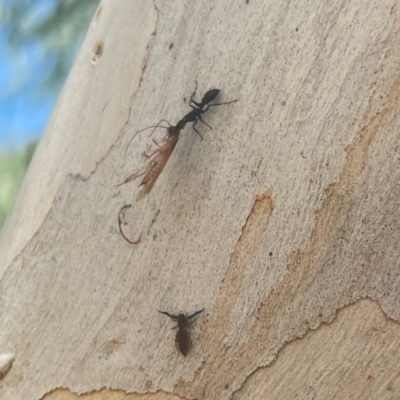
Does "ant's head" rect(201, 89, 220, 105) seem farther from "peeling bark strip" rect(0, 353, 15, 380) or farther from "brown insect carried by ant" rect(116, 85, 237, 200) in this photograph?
"peeling bark strip" rect(0, 353, 15, 380)

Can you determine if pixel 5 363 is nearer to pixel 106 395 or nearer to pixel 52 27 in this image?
Result: pixel 106 395

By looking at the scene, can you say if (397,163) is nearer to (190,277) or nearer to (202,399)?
(190,277)

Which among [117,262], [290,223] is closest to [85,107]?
[117,262]

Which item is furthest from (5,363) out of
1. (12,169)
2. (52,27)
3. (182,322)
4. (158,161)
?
(52,27)

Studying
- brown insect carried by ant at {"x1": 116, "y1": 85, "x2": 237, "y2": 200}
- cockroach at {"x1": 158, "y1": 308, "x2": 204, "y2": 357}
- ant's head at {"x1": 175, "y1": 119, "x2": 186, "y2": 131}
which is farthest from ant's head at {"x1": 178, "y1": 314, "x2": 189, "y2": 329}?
ant's head at {"x1": 175, "y1": 119, "x2": 186, "y2": 131}

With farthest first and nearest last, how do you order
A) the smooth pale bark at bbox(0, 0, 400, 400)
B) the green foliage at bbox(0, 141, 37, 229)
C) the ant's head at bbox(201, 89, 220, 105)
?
the green foliage at bbox(0, 141, 37, 229) < the ant's head at bbox(201, 89, 220, 105) < the smooth pale bark at bbox(0, 0, 400, 400)

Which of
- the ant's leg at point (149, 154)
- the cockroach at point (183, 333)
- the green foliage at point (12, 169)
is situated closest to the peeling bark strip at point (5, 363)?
the cockroach at point (183, 333)
